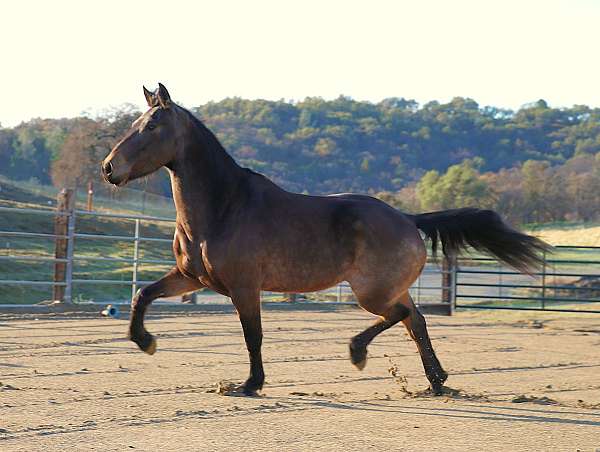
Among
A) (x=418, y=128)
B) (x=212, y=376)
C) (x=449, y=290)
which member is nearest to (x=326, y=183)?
(x=418, y=128)

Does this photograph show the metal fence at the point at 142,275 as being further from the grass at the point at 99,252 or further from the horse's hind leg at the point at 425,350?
the horse's hind leg at the point at 425,350

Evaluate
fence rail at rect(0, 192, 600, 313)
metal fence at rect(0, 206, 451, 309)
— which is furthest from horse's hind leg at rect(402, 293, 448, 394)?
metal fence at rect(0, 206, 451, 309)

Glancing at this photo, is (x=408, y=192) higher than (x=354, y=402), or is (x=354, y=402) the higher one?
(x=408, y=192)

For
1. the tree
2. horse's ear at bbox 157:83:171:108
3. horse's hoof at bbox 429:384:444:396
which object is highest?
the tree

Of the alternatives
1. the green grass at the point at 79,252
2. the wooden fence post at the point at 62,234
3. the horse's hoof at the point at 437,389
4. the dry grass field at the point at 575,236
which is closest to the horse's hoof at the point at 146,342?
the horse's hoof at the point at 437,389

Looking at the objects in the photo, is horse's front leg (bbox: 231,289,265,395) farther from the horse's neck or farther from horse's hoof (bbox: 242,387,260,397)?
the horse's neck

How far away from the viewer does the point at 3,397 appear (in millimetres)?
6277

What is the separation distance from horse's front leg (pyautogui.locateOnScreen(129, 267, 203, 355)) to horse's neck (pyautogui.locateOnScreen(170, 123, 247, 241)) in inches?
16.5

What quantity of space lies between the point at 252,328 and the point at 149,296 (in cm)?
79

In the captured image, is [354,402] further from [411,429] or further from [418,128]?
[418,128]

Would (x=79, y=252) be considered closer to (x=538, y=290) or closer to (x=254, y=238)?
(x=538, y=290)

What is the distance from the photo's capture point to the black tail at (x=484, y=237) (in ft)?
25.7

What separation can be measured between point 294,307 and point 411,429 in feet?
40.5

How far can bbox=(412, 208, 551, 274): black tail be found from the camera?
785 centimetres
